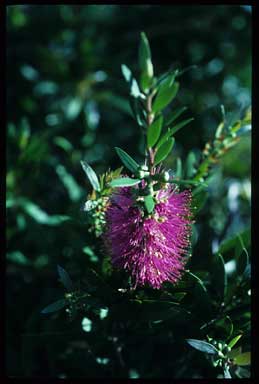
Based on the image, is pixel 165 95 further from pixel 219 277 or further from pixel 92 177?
pixel 219 277

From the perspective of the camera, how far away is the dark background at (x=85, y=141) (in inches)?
48.3

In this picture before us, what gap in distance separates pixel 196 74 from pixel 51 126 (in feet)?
1.96

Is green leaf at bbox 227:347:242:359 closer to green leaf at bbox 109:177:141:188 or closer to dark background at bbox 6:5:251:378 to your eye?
dark background at bbox 6:5:251:378

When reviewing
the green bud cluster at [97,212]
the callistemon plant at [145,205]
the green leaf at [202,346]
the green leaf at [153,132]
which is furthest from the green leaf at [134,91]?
the green leaf at [202,346]

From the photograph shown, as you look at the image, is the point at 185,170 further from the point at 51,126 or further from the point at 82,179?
the point at 51,126

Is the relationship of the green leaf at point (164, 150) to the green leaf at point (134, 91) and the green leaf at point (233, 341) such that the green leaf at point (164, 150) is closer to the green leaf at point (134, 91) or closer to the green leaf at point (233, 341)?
the green leaf at point (134, 91)

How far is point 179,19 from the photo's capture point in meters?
1.97

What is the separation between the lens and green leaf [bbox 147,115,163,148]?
90 centimetres

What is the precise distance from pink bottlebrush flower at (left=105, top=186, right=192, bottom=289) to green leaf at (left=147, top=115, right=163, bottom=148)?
9 centimetres

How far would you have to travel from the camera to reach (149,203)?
862 mm

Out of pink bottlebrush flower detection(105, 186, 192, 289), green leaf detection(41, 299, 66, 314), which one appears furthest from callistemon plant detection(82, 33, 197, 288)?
green leaf detection(41, 299, 66, 314)

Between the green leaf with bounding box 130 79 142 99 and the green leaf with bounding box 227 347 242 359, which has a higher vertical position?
the green leaf with bounding box 130 79 142 99

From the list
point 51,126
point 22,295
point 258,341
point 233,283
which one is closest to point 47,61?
point 51,126

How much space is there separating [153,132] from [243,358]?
456 mm
